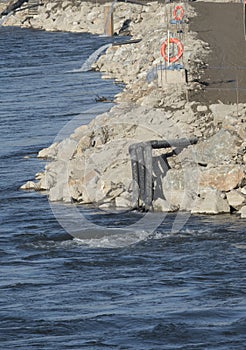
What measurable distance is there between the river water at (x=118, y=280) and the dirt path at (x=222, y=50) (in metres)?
6.01

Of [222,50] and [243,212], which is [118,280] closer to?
[243,212]

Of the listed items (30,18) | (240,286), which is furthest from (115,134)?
(30,18)

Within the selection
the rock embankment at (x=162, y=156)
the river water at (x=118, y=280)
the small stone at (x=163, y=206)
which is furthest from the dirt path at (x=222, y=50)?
the small stone at (x=163, y=206)

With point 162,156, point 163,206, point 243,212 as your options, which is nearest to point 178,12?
point 162,156

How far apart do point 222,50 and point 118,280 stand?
23703 mm

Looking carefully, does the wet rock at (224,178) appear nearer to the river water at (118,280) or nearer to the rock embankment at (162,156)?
the rock embankment at (162,156)

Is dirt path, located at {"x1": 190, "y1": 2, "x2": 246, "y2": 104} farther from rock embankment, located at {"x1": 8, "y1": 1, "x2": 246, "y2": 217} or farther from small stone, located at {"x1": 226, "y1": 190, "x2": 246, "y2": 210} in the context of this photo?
small stone, located at {"x1": 226, "y1": 190, "x2": 246, "y2": 210}

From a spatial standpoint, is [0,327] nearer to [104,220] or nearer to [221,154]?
[104,220]

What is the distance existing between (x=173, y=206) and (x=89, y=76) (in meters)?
23.7

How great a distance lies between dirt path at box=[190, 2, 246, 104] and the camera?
1282 inches

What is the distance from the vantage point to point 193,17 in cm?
5594

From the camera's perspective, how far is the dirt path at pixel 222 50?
107ft

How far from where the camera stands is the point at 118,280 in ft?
64.1

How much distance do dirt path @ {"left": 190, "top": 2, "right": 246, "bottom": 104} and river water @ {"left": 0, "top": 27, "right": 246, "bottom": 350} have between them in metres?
6.01
